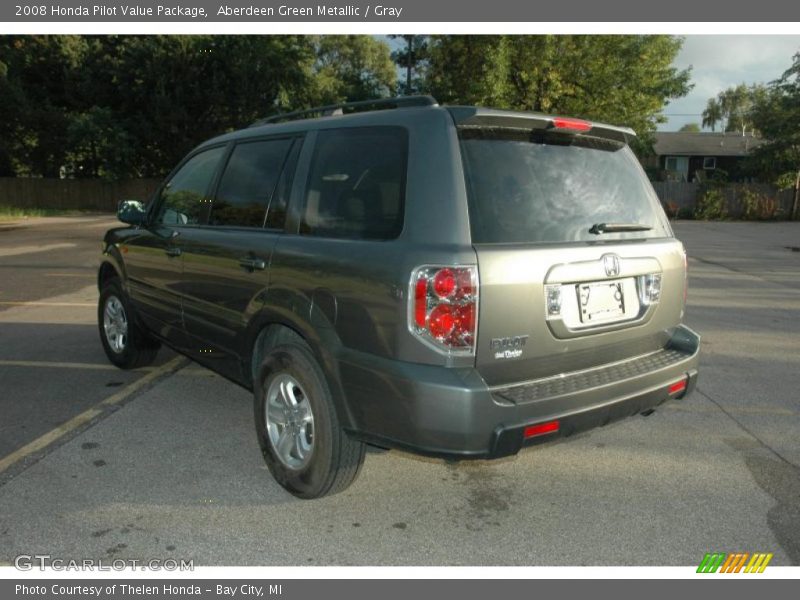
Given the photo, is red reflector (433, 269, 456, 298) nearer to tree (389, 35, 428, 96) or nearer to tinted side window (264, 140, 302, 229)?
tinted side window (264, 140, 302, 229)

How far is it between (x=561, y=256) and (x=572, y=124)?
73cm

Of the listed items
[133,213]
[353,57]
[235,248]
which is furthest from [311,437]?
[353,57]

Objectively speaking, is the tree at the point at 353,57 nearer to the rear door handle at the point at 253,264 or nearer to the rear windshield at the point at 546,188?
the rear door handle at the point at 253,264

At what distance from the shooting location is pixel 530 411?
105 inches

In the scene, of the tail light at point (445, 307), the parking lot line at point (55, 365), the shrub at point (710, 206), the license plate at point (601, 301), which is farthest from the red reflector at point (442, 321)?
the shrub at point (710, 206)

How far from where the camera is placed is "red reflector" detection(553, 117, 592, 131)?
3.04 meters

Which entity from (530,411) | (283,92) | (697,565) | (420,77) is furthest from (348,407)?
(420,77)

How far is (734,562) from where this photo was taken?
9.09 feet

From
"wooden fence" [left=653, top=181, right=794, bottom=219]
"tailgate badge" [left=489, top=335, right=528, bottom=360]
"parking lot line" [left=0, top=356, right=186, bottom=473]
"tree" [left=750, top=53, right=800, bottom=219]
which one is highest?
"tree" [left=750, top=53, right=800, bottom=219]

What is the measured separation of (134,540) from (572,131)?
282cm

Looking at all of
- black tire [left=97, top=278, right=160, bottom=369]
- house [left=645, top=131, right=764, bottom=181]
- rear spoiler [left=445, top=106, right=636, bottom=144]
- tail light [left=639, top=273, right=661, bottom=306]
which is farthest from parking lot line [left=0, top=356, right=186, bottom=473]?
house [left=645, top=131, right=764, bottom=181]

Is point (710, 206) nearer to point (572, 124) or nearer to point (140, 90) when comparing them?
point (140, 90)

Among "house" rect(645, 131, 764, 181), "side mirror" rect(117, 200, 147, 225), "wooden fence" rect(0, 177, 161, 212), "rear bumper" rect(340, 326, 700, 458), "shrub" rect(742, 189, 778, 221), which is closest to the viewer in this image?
"rear bumper" rect(340, 326, 700, 458)

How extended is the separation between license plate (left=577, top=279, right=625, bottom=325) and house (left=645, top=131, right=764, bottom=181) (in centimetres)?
4674
